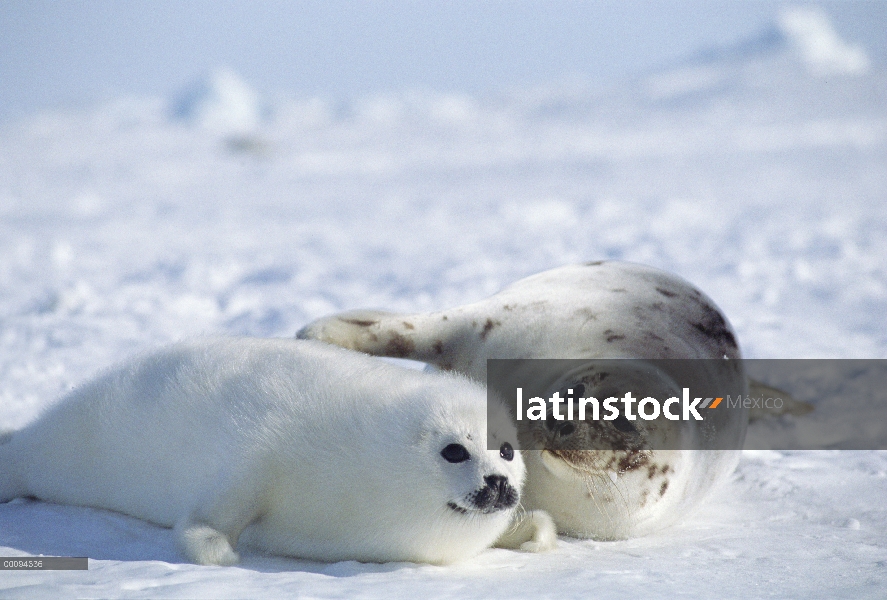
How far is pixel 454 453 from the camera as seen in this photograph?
183 centimetres

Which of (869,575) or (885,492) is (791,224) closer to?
(885,492)

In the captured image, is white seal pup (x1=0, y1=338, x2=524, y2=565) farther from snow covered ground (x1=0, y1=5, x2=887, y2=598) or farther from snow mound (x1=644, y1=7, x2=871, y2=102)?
snow mound (x1=644, y1=7, x2=871, y2=102)

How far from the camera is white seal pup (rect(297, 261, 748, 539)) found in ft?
7.44

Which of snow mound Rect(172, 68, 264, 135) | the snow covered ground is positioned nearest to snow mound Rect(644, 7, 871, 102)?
the snow covered ground

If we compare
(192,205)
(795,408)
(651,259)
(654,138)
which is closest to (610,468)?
(795,408)

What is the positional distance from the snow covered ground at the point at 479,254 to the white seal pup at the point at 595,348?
98 mm

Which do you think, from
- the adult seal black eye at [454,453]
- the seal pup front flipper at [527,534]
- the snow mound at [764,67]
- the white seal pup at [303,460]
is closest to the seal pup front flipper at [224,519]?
the white seal pup at [303,460]

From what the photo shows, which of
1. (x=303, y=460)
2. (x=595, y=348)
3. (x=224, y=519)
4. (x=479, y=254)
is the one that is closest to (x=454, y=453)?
(x=303, y=460)

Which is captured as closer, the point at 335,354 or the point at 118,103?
the point at 335,354

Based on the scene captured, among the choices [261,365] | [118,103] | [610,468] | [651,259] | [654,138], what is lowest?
[610,468]

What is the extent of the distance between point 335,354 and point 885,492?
167 centimetres

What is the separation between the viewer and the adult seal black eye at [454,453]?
1826 millimetres

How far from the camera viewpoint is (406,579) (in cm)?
179

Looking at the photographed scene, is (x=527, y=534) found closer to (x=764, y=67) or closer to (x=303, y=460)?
(x=303, y=460)
